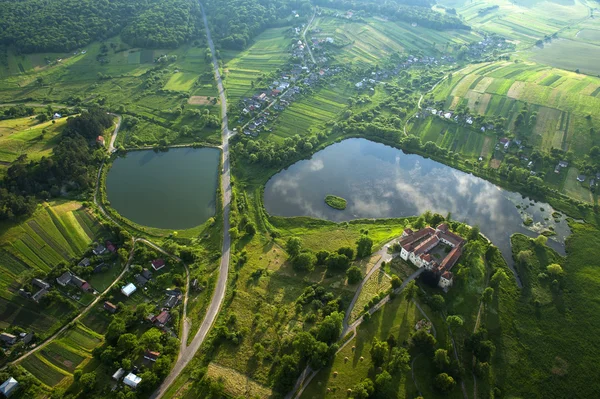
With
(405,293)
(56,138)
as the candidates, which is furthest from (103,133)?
(405,293)

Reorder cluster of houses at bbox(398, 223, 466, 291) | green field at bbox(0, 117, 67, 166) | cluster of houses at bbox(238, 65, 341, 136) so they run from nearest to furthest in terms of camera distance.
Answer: cluster of houses at bbox(398, 223, 466, 291) → green field at bbox(0, 117, 67, 166) → cluster of houses at bbox(238, 65, 341, 136)

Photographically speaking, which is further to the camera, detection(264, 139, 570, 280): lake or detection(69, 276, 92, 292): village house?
detection(264, 139, 570, 280): lake

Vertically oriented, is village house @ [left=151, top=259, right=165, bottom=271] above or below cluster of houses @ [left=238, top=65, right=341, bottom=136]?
below

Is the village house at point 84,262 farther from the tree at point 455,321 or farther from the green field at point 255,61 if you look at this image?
the green field at point 255,61

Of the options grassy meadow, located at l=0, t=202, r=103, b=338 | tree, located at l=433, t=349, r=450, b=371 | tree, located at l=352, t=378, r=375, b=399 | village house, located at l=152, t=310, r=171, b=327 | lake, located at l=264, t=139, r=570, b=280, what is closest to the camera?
tree, located at l=352, t=378, r=375, b=399

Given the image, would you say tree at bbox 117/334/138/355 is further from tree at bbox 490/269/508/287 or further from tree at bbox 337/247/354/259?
tree at bbox 490/269/508/287

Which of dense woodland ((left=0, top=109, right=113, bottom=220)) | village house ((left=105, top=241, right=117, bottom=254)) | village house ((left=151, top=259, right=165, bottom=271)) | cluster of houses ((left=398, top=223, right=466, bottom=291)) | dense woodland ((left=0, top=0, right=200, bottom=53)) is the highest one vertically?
dense woodland ((left=0, top=0, right=200, bottom=53))

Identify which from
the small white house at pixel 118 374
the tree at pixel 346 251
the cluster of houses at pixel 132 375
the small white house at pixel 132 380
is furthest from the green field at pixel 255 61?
the small white house at pixel 132 380

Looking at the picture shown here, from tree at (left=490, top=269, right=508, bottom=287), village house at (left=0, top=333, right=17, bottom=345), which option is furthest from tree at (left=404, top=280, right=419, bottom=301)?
village house at (left=0, top=333, right=17, bottom=345)

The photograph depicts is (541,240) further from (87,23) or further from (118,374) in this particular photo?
(87,23)
